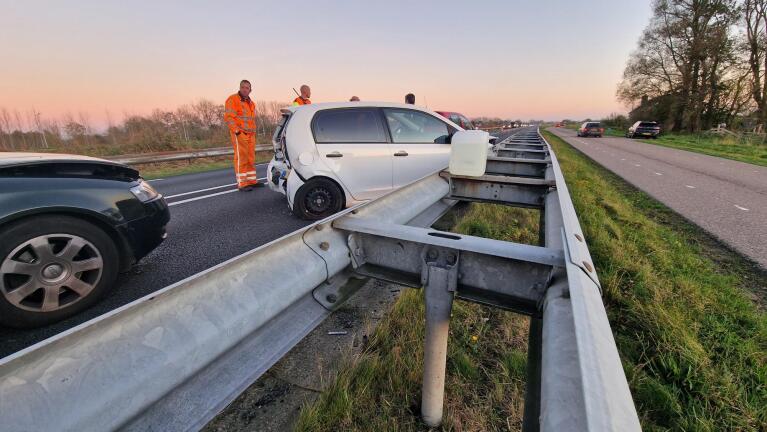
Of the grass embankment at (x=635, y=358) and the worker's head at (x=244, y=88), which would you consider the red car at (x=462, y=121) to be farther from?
the grass embankment at (x=635, y=358)

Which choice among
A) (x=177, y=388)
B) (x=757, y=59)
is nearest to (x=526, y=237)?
(x=177, y=388)

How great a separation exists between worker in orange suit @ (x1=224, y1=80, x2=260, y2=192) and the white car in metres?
2.57

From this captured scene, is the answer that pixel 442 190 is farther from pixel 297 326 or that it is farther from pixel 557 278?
pixel 297 326

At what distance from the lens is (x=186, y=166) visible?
41.2 feet

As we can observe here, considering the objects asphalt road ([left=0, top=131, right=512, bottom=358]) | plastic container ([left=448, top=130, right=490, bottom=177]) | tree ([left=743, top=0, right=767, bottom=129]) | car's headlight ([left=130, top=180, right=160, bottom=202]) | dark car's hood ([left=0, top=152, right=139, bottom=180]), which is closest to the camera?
dark car's hood ([left=0, top=152, right=139, bottom=180])

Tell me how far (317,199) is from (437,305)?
3.67 meters

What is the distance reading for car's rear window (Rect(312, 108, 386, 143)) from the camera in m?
4.54

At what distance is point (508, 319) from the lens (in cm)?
235

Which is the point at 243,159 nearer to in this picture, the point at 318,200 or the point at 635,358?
the point at 318,200

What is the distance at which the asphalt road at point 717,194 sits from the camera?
4406 millimetres

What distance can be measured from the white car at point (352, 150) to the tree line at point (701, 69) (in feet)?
124

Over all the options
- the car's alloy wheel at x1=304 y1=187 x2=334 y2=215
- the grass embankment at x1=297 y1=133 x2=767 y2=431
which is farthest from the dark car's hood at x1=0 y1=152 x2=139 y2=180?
the grass embankment at x1=297 y1=133 x2=767 y2=431

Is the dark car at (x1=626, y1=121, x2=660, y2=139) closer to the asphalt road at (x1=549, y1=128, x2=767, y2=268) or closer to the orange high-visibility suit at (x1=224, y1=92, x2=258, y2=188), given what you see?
the asphalt road at (x1=549, y1=128, x2=767, y2=268)

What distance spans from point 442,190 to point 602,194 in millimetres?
5153
